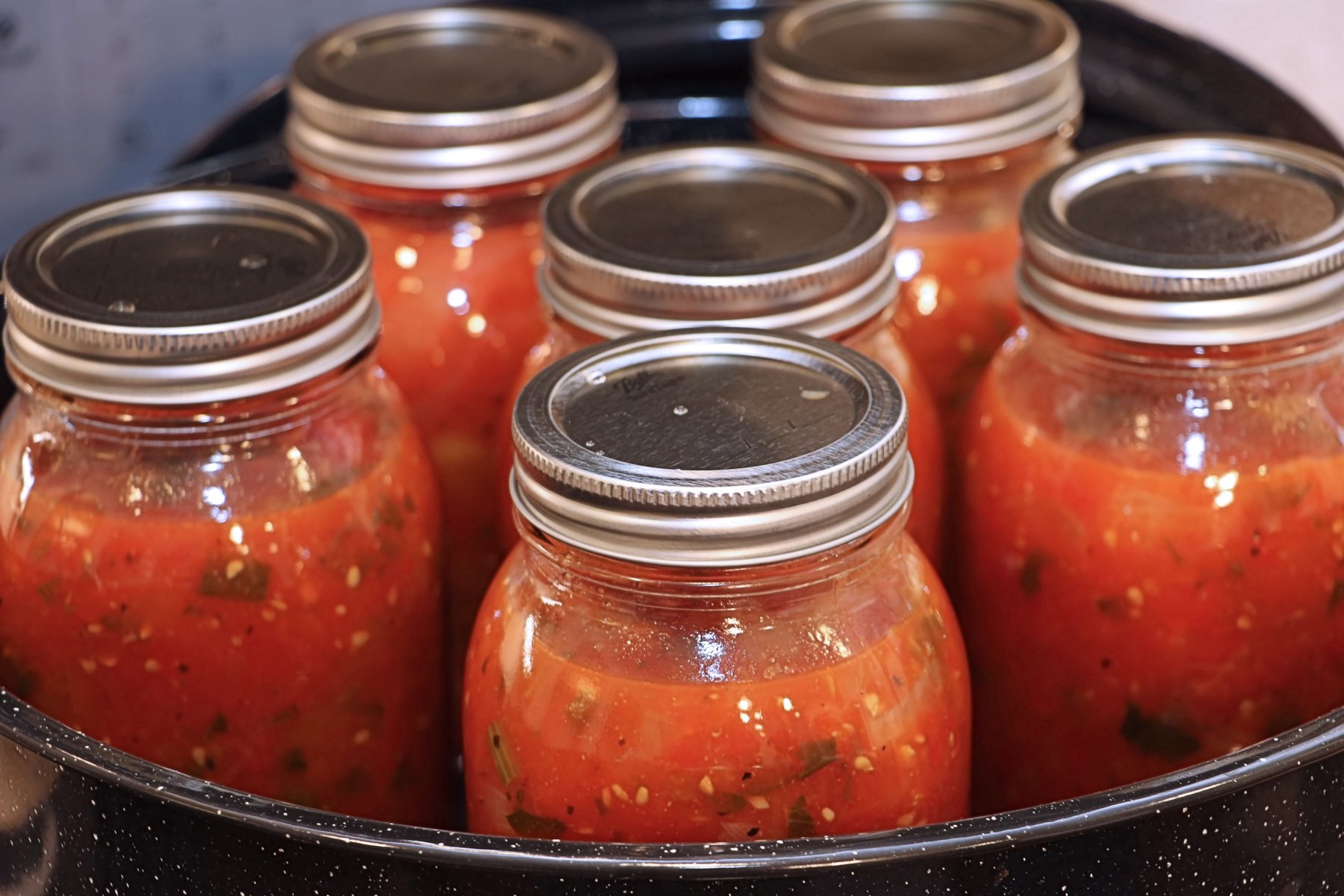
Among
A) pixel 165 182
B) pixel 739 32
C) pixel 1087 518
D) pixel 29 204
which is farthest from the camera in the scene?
pixel 29 204

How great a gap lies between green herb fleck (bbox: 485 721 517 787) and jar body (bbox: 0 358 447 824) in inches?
4.0

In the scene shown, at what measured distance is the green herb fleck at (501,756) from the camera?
528mm

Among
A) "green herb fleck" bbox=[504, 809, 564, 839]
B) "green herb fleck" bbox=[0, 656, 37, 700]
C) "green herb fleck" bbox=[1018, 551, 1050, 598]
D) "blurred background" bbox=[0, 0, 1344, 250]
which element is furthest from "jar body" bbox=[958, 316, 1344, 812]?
"blurred background" bbox=[0, 0, 1344, 250]

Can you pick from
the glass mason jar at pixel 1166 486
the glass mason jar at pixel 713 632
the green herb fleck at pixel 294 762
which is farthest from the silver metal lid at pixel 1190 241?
the green herb fleck at pixel 294 762

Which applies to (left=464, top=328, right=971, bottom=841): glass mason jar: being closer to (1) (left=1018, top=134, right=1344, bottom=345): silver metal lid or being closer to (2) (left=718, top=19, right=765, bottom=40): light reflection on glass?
(1) (left=1018, top=134, right=1344, bottom=345): silver metal lid

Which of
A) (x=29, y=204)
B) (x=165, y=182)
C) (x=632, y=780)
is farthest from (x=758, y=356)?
(x=29, y=204)

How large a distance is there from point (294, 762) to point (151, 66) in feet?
2.24

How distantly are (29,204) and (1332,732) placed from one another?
97 centimetres

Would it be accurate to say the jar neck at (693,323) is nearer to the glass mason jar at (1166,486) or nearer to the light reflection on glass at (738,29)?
the glass mason jar at (1166,486)

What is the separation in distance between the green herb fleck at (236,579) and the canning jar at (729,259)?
0.38ft

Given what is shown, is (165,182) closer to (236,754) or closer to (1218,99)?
(236,754)

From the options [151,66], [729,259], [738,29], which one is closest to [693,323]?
[729,259]

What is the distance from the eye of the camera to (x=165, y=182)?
2.85ft

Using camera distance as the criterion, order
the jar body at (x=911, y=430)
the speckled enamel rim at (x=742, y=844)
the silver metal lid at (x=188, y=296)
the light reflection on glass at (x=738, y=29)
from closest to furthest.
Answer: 1. the speckled enamel rim at (x=742, y=844)
2. the silver metal lid at (x=188, y=296)
3. the jar body at (x=911, y=430)
4. the light reflection on glass at (x=738, y=29)
